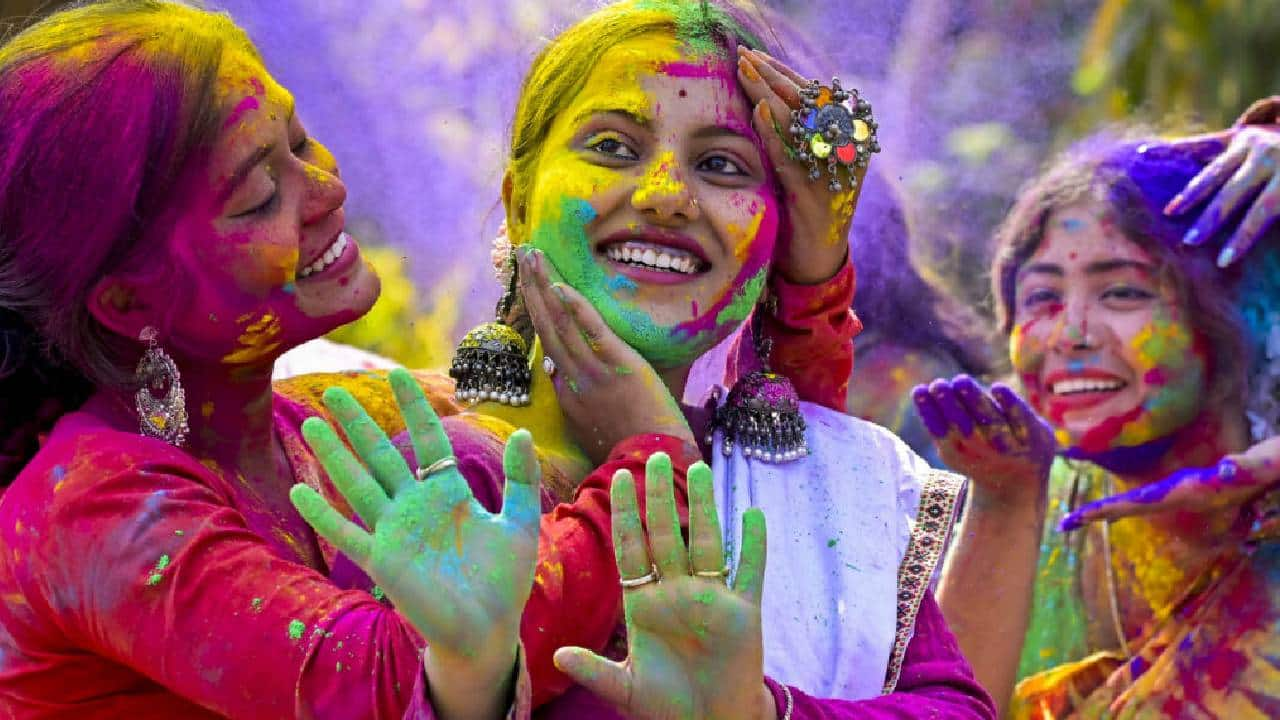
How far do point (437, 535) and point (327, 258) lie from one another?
0.77 meters

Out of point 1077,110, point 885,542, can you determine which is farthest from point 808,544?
point 1077,110

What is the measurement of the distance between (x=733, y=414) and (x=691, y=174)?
46 centimetres

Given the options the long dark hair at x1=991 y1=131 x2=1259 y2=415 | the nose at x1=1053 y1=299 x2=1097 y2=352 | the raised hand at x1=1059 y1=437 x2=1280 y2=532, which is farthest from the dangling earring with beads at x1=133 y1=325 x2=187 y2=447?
the long dark hair at x1=991 y1=131 x2=1259 y2=415

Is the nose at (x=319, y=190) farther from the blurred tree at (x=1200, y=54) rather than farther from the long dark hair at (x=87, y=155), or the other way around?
the blurred tree at (x=1200, y=54)

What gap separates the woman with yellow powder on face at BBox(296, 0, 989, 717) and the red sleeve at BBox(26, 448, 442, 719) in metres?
0.50

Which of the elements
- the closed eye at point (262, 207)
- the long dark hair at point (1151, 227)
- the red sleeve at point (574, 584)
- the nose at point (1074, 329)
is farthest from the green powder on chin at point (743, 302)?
the long dark hair at point (1151, 227)

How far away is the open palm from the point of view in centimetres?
218

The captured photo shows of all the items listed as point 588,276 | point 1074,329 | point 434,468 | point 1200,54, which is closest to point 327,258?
point 588,276

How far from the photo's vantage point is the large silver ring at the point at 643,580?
2383 millimetres

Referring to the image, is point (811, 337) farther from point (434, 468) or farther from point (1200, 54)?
point (1200, 54)

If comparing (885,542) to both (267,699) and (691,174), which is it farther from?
(267,699)

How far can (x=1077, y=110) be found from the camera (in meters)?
5.87

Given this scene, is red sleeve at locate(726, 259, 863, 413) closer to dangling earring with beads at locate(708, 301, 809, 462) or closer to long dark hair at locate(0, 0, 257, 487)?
dangling earring with beads at locate(708, 301, 809, 462)

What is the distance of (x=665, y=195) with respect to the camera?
9.67 ft
